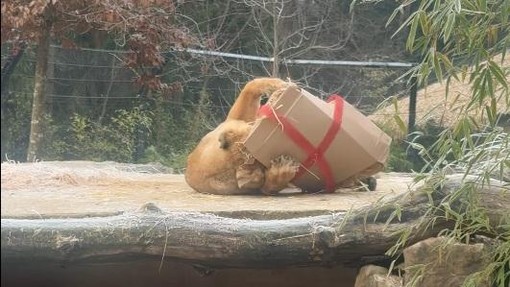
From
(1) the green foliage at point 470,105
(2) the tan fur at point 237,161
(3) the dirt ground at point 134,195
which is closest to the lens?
(1) the green foliage at point 470,105

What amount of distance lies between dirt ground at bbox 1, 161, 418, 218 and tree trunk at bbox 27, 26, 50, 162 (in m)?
0.07

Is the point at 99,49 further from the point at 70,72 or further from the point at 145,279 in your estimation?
the point at 145,279

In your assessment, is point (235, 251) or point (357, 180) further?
point (357, 180)

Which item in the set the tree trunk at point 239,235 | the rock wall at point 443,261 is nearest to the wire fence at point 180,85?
the tree trunk at point 239,235

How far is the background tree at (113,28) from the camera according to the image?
2943 mm

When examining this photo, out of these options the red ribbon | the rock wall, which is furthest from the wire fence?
the rock wall

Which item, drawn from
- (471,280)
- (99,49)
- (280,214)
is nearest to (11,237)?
(280,214)

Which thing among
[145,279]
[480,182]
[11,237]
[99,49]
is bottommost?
[145,279]

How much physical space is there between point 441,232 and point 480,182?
0.18 meters

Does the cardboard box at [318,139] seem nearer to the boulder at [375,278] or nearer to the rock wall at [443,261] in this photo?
the boulder at [375,278]

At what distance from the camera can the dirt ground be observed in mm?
2652

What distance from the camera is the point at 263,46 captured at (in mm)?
3262

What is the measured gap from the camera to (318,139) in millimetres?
3006

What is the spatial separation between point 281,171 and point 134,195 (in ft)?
1.76
